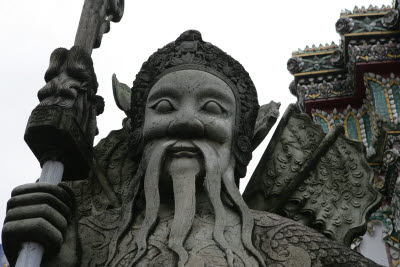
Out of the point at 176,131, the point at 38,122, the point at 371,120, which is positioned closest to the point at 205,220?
the point at 176,131

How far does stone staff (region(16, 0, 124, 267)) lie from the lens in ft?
8.98

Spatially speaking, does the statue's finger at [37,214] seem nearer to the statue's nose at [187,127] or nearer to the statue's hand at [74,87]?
the statue's hand at [74,87]

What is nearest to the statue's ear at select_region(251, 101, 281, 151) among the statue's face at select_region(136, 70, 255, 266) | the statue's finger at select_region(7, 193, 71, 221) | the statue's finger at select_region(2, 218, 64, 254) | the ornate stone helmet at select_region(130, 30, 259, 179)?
the ornate stone helmet at select_region(130, 30, 259, 179)

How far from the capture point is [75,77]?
120 inches

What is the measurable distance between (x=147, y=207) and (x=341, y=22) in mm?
6247

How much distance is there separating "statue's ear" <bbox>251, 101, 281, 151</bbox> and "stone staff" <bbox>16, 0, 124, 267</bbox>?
1.13 m

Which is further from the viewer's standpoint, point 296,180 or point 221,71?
point 296,180

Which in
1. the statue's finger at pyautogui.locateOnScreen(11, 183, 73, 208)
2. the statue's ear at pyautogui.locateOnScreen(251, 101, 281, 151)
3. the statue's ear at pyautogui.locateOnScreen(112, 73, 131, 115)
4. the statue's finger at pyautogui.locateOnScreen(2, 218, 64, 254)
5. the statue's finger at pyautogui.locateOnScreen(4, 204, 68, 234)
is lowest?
the statue's finger at pyautogui.locateOnScreen(2, 218, 64, 254)

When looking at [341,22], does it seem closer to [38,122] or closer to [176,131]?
[176,131]

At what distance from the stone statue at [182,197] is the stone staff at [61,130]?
0.02m

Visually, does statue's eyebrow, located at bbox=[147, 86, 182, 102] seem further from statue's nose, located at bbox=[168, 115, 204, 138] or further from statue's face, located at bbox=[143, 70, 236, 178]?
statue's nose, located at bbox=[168, 115, 204, 138]

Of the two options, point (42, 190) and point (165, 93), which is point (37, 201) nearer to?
point (42, 190)

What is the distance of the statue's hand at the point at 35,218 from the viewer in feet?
8.62

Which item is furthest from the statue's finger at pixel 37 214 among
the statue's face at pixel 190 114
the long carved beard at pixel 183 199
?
the statue's face at pixel 190 114
